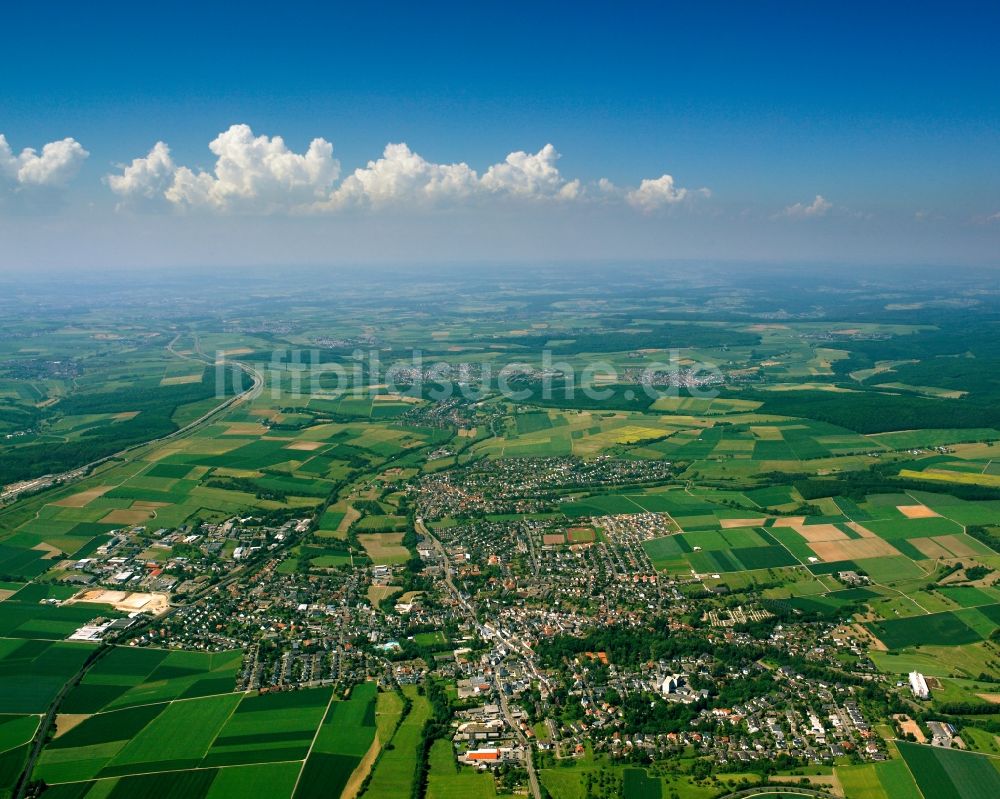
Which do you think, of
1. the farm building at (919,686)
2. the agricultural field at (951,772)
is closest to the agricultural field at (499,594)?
the agricultural field at (951,772)

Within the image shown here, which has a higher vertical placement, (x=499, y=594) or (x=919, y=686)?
(x=919, y=686)

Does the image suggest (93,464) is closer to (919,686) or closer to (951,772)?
(919,686)

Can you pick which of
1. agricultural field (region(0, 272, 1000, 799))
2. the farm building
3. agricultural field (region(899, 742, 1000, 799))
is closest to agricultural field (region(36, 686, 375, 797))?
agricultural field (region(0, 272, 1000, 799))

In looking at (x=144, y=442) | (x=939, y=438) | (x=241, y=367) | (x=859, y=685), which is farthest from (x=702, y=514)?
(x=241, y=367)

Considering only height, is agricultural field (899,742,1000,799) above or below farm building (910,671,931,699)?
below

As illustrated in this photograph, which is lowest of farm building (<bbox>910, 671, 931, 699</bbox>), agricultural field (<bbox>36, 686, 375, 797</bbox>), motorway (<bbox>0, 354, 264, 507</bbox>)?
agricultural field (<bbox>36, 686, 375, 797</bbox>)

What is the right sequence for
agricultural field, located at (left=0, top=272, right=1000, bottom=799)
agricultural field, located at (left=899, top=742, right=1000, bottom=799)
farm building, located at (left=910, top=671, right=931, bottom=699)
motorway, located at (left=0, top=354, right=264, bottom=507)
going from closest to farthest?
agricultural field, located at (left=899, top=742, right=1000, bottom=799) < agricultural field, located at (left=0, top=272, right=1000, bottom=799) < farm building, located at (left=910, top=671, right=931, bottom=699) < motorway, located at (left=0, top=354, right=264, bottom=507)

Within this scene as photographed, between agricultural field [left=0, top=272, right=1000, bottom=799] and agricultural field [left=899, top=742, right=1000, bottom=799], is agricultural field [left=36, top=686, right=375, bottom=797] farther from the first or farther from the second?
agricultural field [left=899, top=742, right=1000, bottom=799]

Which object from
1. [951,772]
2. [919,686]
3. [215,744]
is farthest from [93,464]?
[951,772]

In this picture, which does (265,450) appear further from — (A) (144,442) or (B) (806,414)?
(B) (806,414)

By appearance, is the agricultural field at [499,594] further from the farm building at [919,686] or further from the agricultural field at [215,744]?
the farm building at [919,686]

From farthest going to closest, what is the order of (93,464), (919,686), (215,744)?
(93,464), (919,686), (215,744)
